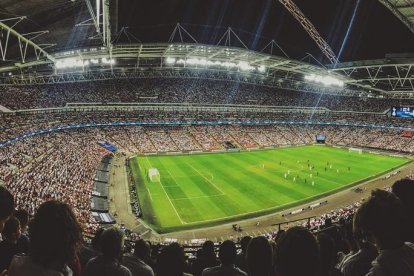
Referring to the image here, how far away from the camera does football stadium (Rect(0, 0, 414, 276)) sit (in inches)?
161

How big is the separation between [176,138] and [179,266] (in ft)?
215

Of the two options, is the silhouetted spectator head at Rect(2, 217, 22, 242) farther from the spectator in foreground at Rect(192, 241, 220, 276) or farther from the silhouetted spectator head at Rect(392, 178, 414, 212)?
the silhouetted spectator head at Rect(392, 178, 414, 212)

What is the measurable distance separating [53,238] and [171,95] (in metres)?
77.7

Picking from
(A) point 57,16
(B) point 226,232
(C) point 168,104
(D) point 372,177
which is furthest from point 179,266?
(C) point 168,104

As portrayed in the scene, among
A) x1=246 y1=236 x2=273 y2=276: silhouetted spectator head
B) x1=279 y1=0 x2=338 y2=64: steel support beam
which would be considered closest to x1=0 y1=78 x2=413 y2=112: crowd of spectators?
x1=279 y1=0 x2=338 y2=64: steel support beam

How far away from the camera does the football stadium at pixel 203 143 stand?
161 inches

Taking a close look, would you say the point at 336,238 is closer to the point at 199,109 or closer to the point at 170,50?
the point at 170,50

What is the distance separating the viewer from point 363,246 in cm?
429

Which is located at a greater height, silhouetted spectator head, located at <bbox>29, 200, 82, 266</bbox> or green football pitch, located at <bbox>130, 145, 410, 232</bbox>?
silhouetted spectator head, located at <bbox>29, 200, 82, 266</bbox>

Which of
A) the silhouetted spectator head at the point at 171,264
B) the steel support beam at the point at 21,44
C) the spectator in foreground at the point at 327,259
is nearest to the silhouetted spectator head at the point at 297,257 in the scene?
the spectator in foreground at the point at 327,259

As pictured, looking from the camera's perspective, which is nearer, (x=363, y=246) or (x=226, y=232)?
(x=363, y=246)

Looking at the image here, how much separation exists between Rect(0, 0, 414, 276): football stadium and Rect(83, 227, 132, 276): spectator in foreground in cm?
2

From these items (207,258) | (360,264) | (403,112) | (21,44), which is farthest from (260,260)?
(403,112)

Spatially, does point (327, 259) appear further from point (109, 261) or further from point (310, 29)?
point (310, 29)
